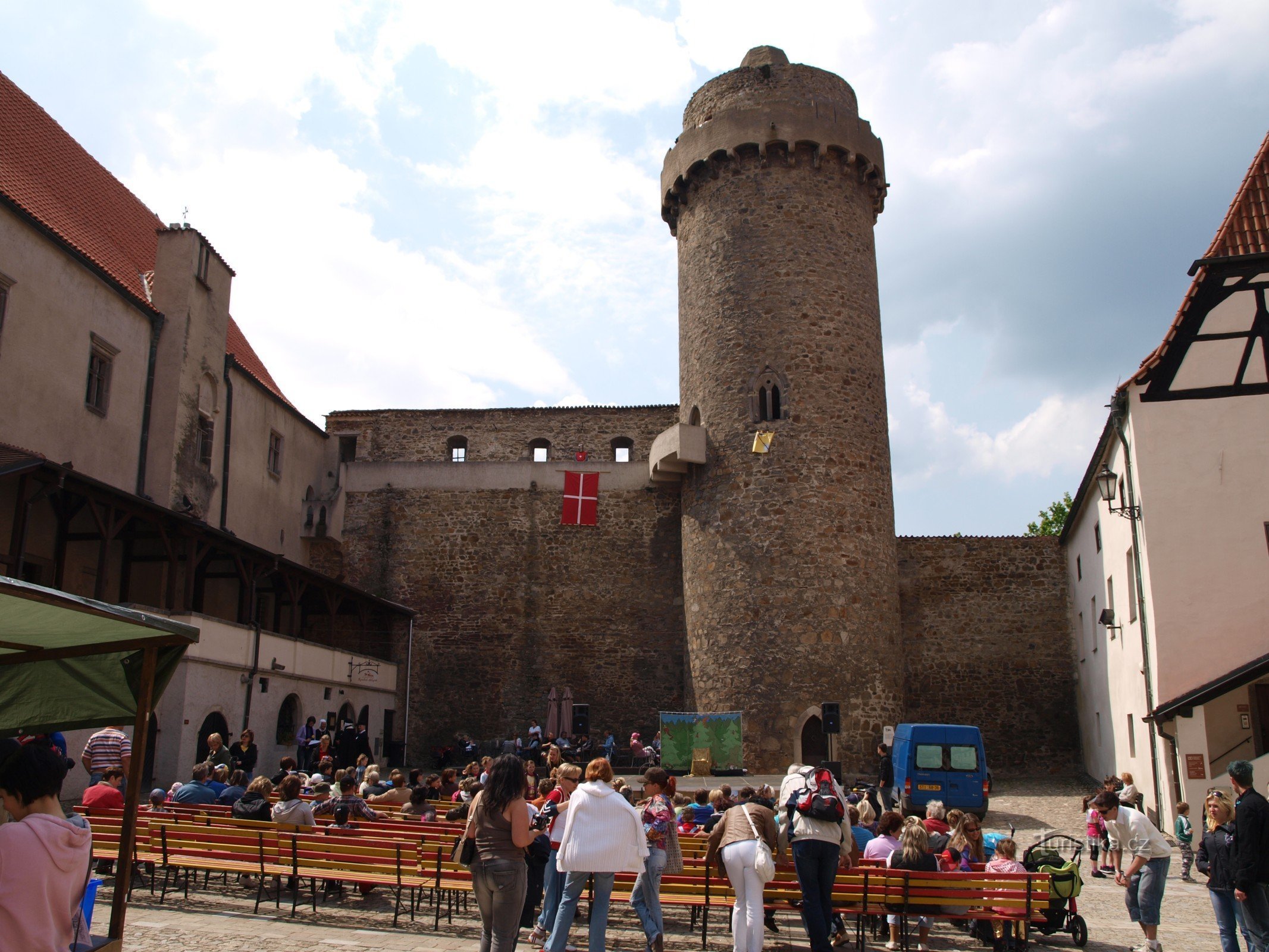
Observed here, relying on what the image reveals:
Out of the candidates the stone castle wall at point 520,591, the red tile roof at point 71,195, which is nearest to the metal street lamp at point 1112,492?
the stone castle wall at point 520,591

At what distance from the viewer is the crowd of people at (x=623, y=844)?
146 inches

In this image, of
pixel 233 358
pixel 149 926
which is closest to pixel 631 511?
pixel 233 358

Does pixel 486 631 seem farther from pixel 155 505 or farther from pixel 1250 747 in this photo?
pixel 1250 747

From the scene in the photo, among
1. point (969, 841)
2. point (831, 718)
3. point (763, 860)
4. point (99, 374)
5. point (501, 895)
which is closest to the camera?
point (501, 895)

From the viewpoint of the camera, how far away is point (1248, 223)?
12516 millimetres

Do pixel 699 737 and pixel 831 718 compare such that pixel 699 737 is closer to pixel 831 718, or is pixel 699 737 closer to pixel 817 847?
pixel 831 718

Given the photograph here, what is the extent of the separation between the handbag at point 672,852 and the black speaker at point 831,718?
10.4 metres

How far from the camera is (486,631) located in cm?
2558

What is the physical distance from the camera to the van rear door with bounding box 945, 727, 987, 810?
15.0 meters

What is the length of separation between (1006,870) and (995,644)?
16.1 metres

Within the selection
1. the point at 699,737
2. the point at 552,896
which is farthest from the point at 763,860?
the point at 699,737

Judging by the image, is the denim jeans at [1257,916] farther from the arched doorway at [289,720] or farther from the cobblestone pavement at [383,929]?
the arched doorway at [289,720]

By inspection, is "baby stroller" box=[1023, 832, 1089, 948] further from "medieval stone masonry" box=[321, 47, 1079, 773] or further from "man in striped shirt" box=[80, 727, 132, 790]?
"medieval stone masonry" box=[321, 47, 1079, 773]

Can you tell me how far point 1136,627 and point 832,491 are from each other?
253 inches
